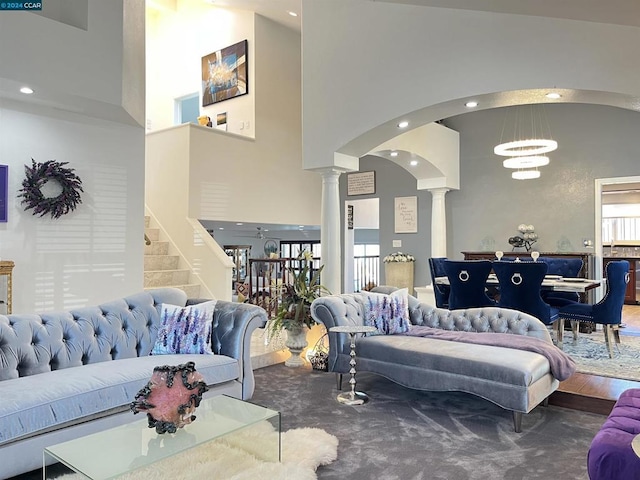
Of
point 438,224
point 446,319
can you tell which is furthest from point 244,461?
point 438,224

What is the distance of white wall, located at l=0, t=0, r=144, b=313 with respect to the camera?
A: 13.6ft

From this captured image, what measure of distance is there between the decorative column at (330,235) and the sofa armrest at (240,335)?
2.29m

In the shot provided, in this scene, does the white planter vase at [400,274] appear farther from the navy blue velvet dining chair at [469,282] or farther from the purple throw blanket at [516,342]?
the purple throw blanket at [516,342]

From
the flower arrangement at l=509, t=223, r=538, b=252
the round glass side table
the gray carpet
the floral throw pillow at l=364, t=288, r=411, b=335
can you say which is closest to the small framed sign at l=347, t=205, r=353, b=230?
the flower arrangement at l=509, t=223, r=538, b=252

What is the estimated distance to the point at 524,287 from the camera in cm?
475

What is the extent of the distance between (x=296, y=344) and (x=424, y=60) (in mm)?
3167

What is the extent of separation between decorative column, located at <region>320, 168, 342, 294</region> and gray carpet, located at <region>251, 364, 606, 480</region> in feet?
6.33

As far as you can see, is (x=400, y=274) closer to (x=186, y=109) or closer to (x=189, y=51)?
(x=186, y=109)

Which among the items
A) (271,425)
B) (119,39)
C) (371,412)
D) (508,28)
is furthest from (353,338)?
(119,39)

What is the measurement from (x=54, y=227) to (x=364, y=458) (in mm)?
3944

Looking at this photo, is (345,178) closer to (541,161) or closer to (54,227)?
(541,161)

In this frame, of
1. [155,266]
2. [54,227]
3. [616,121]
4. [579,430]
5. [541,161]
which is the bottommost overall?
[579,430]

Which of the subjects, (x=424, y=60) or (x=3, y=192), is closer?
(x=3, y=192)

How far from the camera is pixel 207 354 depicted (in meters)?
3.48
